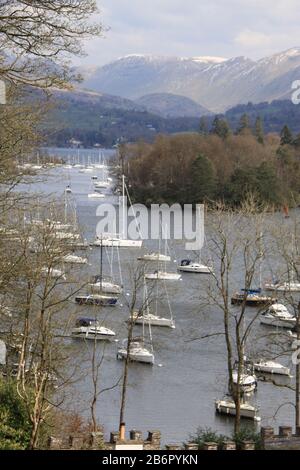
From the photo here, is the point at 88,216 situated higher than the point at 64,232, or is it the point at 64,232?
the point at 88,216

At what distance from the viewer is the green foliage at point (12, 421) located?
35.6 ft

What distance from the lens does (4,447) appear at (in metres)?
10.6

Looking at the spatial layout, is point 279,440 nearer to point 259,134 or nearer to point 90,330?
point 90,330

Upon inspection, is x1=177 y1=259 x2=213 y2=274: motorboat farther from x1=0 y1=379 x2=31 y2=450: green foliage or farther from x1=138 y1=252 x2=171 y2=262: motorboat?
x1=0 y1=379 x2=31 y2=450: green foliage

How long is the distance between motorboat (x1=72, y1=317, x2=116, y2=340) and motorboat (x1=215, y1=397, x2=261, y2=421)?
5.84 m

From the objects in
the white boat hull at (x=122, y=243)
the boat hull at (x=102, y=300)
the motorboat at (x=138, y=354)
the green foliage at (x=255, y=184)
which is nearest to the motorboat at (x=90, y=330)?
the motorboat at (x=138, y=354)

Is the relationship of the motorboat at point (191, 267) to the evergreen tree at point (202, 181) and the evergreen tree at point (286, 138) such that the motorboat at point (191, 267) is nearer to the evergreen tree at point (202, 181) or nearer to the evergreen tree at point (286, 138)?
the evergreen tree at point (202, 181)

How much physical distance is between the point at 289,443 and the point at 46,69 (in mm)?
5526

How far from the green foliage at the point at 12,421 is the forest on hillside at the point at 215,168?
A: 43.2 metres

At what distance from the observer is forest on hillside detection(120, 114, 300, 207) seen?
57.2 meters

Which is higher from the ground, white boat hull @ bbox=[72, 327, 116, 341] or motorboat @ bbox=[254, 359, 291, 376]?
white boat hull @ bbox=[72, 327, 116, 341]

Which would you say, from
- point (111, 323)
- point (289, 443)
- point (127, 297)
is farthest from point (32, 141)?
point (127, 297)

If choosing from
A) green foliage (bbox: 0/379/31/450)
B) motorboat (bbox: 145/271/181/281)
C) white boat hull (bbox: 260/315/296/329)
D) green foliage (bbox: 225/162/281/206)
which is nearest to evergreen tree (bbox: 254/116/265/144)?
green foliage (bbox: 225/162/281/206)
